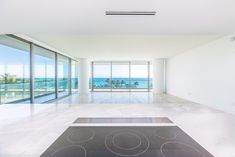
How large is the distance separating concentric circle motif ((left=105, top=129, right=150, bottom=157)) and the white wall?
134 inches

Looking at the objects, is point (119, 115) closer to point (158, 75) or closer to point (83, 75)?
point (83, 75)

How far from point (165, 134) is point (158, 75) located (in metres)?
7.37

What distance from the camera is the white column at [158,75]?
9.20m

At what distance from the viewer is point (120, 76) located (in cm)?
1152

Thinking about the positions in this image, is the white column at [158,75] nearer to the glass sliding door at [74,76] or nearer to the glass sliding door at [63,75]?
the glass sliding door at [74,76]

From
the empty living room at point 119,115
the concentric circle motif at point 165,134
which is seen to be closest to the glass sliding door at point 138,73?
the empty living room at point 119,115

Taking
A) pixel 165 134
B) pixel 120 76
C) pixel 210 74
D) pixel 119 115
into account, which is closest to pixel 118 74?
pixel 120 76

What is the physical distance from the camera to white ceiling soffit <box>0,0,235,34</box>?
2137 mm

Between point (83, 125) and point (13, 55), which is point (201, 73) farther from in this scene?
point (13, 55)

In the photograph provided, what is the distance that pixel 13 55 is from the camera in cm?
484

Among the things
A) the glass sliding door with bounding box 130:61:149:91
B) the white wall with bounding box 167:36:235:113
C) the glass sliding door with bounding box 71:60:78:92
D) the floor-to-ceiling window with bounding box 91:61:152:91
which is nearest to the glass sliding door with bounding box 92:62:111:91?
the floor-to-ceiling window with bounding box 91:61:152:91

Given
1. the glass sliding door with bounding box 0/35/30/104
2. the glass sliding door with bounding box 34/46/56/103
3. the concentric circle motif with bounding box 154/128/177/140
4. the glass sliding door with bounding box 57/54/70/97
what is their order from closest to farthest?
1. the concentric circle motif with bounding box 154/128/177/140
2. the glass sliding door with bounding box 0/35/30/104
3. the glass sliding door with bounding box 34/46/56/103
4. the glass sliding door with bounding box 57/54/70/97

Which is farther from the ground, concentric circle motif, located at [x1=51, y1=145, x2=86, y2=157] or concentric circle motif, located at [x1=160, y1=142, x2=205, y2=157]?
concentric circle motif, located at [x1=51, y1=145, x2=86, y2=157]

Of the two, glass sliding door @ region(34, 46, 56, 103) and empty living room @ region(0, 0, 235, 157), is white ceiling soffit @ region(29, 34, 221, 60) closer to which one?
empty living room @ region(0, 0, 235, 157)
